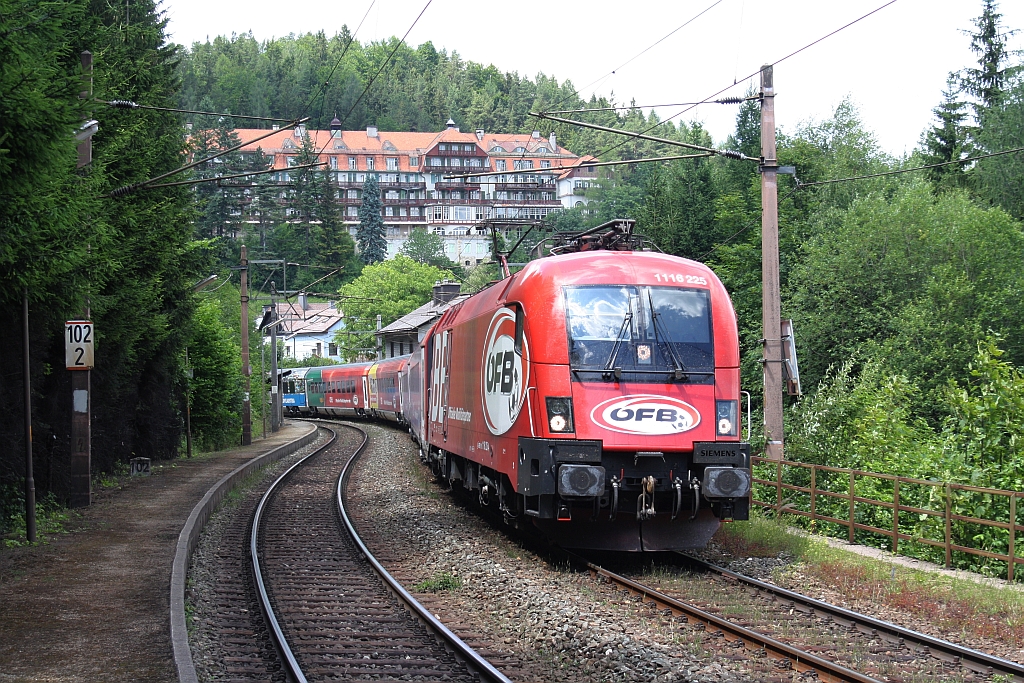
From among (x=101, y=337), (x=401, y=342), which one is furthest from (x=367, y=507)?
(x=401, y=342)

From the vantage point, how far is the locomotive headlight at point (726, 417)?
11.4 m

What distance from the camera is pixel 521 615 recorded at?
385 inches

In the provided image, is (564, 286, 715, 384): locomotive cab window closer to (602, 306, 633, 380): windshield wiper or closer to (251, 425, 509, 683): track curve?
(602, 306, 633, 380): windshield wiper

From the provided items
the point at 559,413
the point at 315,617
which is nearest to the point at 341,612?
the point at 315,617

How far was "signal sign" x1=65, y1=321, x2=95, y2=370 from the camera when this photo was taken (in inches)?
640

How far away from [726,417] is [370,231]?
125063 mm

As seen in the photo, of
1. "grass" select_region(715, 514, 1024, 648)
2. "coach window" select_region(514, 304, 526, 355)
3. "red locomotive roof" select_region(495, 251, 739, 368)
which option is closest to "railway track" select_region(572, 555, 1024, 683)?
"grass" select_region(715, 514, 1024, 648)

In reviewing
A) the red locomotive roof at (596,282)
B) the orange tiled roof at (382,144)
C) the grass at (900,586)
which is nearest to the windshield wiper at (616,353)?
the red locomotive roof at (596,282)

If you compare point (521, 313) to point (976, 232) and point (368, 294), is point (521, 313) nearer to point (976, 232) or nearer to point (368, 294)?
point (976, 232)

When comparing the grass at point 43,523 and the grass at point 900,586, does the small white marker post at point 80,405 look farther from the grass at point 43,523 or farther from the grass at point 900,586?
the grass at point 900,586

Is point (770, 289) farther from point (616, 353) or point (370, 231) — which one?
point (370, 231)

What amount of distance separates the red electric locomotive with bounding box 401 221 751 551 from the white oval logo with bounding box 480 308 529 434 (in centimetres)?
5

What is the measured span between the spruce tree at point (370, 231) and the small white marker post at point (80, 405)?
11489 centimetres

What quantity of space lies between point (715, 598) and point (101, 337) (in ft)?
45.0
